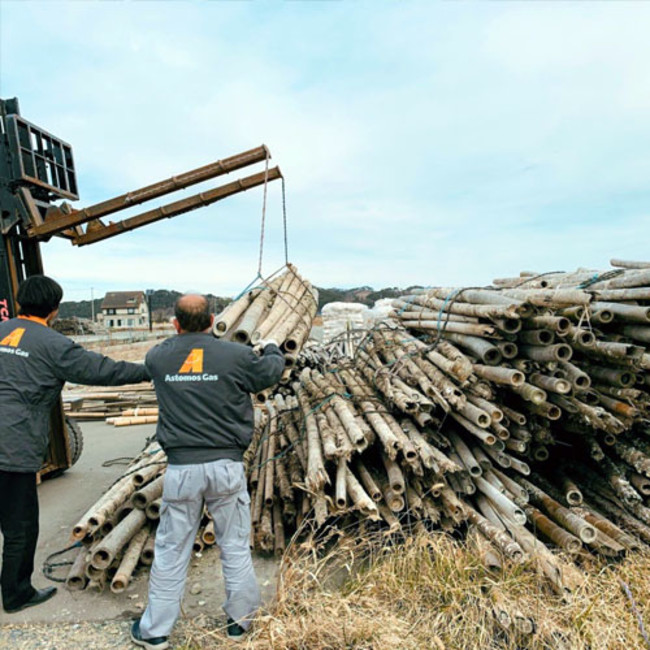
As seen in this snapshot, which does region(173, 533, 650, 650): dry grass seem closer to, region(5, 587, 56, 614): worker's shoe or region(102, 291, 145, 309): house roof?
region(5, 587, 56, 614): worker's shoe

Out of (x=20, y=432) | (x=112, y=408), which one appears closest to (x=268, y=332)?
(x=20, y=432)

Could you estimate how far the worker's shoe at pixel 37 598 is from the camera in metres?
4.03

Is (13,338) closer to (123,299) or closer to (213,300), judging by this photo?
(213,300)

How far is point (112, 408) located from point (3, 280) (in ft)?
22.9

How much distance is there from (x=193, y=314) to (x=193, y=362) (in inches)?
14.1

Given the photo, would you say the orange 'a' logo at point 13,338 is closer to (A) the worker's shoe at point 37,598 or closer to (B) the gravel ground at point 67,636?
(A) the worker's shoe at point 37,598

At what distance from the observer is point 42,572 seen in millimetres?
4684

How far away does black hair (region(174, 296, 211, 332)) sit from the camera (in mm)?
3703

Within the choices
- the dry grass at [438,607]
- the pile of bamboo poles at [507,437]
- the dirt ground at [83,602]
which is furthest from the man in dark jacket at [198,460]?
the pile of bamboo poles at [507,437]

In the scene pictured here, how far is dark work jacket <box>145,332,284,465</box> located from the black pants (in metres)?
1.31

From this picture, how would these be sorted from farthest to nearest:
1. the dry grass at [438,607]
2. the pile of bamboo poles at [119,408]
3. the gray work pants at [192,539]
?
the pile of bamboo poles at [119,408] < the gray work pants at [192,539] < the dry grass at [438,607]

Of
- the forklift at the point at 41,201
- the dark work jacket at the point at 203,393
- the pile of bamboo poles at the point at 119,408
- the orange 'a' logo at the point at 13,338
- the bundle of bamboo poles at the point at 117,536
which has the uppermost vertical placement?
the forklift at the point at 41,201

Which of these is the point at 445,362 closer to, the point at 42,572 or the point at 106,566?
the point at 106,566

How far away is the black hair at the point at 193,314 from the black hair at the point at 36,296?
134 cm
